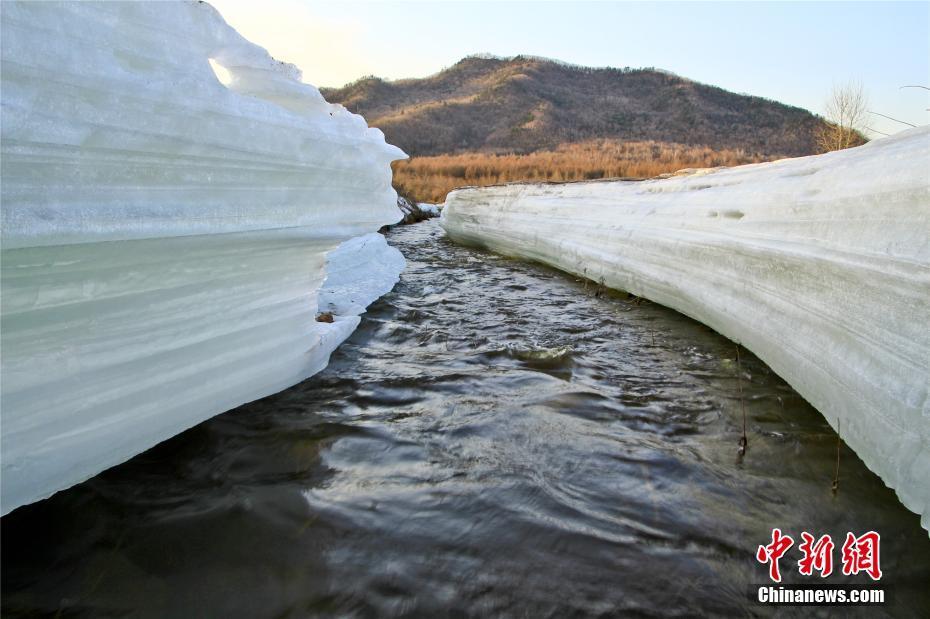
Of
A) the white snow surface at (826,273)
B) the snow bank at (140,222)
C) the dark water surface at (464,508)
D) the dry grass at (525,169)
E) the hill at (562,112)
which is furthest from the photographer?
the hill at (562,112)

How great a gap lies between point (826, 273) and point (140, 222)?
294 centimetres

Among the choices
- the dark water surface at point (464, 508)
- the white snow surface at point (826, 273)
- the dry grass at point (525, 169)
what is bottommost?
the dark water surface at point (464, 508)

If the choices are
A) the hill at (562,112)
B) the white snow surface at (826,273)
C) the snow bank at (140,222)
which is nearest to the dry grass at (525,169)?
the hill at (562,112)

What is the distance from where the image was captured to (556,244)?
680cm

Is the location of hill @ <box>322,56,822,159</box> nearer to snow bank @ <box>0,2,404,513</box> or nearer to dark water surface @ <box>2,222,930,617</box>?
dark water surface @ <box>2,222,930,617</box>

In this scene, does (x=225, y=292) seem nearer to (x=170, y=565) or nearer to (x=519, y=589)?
(x=170, y=565)

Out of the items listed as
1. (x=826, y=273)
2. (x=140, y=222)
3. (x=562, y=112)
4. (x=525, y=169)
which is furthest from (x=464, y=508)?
(x=562, y=112)

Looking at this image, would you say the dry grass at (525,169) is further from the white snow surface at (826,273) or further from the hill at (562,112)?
the white snow surface at (826,273)

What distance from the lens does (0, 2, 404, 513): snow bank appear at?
63.6 inches

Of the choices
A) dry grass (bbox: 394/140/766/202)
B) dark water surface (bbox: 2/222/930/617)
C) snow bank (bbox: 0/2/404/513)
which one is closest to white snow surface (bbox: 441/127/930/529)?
dark water surface (bbox: 2/222/930/617)

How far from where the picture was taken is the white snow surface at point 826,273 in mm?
1907

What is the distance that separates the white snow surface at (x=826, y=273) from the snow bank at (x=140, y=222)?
8.00ft

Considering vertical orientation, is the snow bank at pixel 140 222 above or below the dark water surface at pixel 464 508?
above

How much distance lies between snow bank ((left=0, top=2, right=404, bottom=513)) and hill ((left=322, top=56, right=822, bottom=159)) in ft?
123
